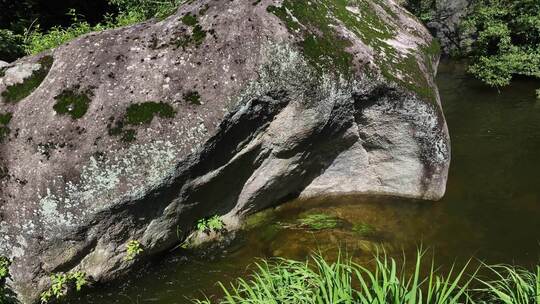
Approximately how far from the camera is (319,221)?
23.3 ft

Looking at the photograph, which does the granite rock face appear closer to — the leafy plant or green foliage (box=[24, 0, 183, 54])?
green foliage (box=[24, 0, 183, 54])

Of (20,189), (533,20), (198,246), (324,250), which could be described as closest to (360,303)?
(324,250)

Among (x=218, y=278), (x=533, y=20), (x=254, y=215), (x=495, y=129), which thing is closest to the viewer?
(x=218, y=278)

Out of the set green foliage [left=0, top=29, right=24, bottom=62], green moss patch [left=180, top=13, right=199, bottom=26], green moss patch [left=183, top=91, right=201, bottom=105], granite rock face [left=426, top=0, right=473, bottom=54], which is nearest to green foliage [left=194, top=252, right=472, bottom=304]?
green moss patch [left=183, top=91, right=201, bottom=105]

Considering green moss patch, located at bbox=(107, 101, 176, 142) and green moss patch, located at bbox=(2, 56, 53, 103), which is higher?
green moss patch, located at bbox=(2, 56, 53, 103)

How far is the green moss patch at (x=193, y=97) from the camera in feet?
19.1

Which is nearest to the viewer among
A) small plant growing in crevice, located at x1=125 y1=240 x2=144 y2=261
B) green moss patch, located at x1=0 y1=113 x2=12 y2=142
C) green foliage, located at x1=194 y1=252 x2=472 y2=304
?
green foliage, located at x1=194 y1=252 x2=472 y2=304

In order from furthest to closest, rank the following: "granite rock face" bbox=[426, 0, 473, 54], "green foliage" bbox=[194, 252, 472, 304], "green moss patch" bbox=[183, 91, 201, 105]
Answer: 1. "granite rock face" bbox=[426, 0, 473, 54]
2. "green moss patch" bbox=[183, 91, 201, 105]
3. "green foliage" bbox=[194, 252, 472, 304]

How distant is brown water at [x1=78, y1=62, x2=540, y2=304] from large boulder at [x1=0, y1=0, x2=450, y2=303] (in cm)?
46

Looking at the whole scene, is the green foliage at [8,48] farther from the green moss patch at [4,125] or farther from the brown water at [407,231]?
the brown water at [407,231]

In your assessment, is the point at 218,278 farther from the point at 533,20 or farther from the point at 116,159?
the point at 533,20

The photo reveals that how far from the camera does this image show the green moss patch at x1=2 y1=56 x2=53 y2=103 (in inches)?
230

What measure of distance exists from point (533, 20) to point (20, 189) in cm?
1383

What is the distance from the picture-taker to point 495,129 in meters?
10.5
